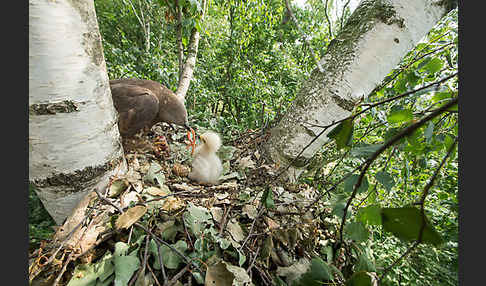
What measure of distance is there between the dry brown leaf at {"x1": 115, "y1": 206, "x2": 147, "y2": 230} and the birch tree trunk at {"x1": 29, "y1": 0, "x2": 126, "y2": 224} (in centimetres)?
26

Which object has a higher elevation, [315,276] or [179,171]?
[315,276]

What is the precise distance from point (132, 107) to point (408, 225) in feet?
4.59

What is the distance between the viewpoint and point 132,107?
4.16 feet

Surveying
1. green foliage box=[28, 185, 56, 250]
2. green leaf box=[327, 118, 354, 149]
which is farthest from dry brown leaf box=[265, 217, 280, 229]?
green foliage box=[28, 185, 56, 250]

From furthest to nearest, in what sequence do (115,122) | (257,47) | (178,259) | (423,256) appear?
(257,47), (423,256), (115,122), (178,259)

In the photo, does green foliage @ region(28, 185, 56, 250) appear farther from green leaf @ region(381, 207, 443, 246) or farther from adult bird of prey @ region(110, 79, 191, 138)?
green leaf @ region(381, 207, 443, 246)

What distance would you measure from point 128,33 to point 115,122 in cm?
467

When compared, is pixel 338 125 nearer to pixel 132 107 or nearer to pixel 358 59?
pixel 358 59

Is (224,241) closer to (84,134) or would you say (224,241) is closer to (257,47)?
(84,134)

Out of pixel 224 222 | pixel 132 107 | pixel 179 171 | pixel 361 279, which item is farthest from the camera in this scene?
pixel 132 107

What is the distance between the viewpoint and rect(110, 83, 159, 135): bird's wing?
1.24 meters

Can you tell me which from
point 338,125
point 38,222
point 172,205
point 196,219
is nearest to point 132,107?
point 172,205

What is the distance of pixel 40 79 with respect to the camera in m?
0.56

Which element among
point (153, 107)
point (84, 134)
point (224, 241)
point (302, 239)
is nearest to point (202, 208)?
point (224, 241)
